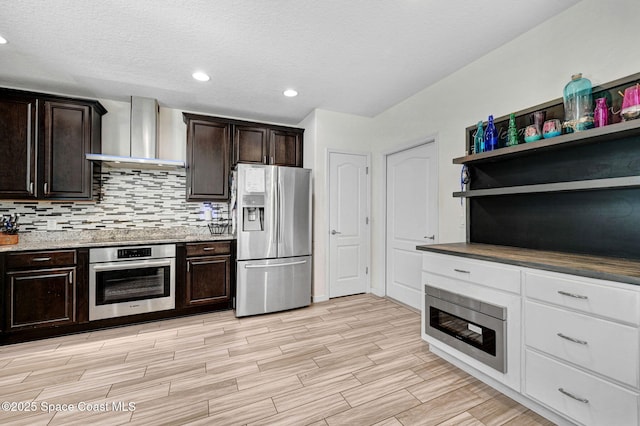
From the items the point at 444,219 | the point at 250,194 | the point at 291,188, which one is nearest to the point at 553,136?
the point at 444,219

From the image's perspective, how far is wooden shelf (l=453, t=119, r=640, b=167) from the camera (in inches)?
57.5

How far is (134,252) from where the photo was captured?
9.57ft

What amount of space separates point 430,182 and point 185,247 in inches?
118

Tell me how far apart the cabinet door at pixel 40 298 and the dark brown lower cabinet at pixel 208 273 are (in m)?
1.07

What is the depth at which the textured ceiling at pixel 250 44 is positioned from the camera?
1877 millimetres

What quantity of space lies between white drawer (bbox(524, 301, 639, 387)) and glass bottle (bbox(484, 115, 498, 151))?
4.23ft

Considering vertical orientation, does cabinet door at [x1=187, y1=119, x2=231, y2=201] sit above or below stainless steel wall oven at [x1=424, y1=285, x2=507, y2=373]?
above

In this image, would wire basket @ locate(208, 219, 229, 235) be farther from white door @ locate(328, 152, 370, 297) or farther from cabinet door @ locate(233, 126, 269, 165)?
white door @ locate(328, 152, 370, 297)

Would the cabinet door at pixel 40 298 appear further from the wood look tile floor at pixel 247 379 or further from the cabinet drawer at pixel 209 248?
the cabinet drawer at pixel 209 248

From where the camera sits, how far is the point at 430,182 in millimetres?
3109

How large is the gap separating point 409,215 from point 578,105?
1.93m

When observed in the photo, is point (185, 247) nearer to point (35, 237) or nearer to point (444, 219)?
point (35, 237)

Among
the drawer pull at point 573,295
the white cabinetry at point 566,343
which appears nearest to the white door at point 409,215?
the white cabinetry at point 566,343

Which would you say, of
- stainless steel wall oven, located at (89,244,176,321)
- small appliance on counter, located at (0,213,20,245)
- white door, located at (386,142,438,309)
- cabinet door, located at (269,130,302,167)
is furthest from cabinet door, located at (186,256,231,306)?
white door, located at (386,142,438,309)
